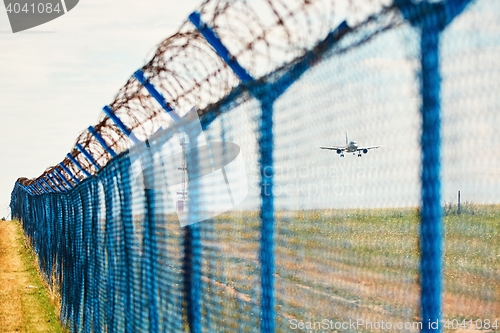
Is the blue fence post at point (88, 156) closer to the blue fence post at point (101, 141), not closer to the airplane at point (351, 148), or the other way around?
the blue fence post at point (101, 141)

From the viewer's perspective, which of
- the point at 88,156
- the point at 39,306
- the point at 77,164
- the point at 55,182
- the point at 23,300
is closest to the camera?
the point at 88,156

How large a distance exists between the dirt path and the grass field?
21.5ft

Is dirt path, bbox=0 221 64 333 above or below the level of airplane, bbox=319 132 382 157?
below

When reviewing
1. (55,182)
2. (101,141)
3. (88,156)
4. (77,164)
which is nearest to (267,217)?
(101,141)

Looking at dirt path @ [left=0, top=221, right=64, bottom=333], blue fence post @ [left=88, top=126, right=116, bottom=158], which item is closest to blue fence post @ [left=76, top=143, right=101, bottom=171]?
blue fence post @ [left=88, top=126, right=116, bottom=158]

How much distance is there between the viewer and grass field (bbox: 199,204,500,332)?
1310 millimetres

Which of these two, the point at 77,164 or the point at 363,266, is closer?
the point at 363,266

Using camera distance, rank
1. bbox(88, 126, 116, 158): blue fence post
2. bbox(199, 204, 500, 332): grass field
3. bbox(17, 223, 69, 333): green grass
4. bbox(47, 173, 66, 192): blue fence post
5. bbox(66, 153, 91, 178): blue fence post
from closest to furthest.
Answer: bbox(199, 204, 500, 332): grass field
bbox(88, 126, 116, 158): blue fence post
bbox(66, 153, 91, 178): blue fence post
bbox(17, 223, 69, 333): green grass
bbox(47, 173, 66, 192): blue fence post

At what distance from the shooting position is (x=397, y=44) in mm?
1506

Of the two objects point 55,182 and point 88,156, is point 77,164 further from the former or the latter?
point 55,182

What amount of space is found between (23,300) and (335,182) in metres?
9.71

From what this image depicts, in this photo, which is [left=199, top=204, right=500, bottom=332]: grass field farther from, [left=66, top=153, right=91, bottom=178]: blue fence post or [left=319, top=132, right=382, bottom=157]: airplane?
[left=66, top=153, right=91, bottom=178]: blue fence post

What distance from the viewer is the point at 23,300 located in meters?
10.6

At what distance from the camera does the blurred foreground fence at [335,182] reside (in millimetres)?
1327
